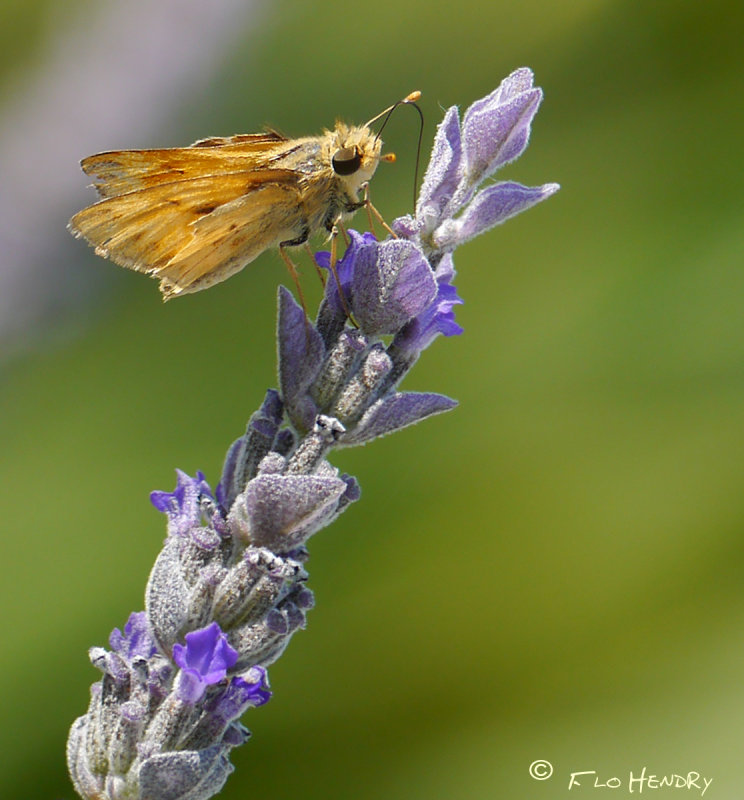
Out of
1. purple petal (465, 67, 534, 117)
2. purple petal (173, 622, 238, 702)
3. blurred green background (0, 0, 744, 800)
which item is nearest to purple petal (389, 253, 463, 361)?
purple petal (465, 67, 534, 117)

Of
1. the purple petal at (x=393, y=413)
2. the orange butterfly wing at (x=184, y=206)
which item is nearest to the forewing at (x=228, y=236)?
the orange butterfly wing at (x=184, y=206)

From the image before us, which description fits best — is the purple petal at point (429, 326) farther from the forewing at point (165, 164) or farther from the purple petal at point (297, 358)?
the forewing at point (165, 164)

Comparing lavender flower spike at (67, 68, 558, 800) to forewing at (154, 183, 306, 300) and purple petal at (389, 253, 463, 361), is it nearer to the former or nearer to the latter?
purple petal at (389, 253, 463, 361)

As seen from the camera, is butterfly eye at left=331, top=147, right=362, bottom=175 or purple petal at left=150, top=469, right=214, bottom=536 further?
butterfly eye at left=331, top=147, right=362, bottom=175

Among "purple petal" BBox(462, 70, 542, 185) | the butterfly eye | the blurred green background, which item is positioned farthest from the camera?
the blurred green background

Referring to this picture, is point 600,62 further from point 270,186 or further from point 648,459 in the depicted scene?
point 270,186
